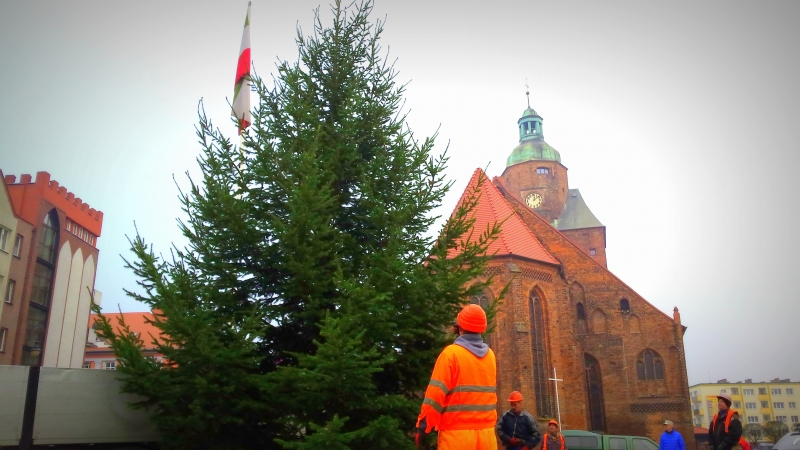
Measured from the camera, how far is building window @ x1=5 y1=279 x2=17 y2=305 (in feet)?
98.7

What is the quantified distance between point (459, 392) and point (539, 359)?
23896mm

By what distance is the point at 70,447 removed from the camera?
8438 mm

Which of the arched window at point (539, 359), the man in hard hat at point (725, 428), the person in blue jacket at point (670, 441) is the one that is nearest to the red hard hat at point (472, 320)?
the man in hard hat at point (725, 428)

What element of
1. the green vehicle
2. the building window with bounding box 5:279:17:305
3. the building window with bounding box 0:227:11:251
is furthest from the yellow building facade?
the building window with bounding box 0:227:11:251

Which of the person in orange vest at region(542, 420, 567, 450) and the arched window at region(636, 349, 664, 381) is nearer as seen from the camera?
the person in orange vest at region(542, 420, 567, 450)

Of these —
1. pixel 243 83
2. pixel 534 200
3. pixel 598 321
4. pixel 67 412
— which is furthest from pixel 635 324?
pixel 67 412

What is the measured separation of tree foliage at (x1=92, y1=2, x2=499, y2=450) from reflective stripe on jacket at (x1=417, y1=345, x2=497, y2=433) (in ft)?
6.61

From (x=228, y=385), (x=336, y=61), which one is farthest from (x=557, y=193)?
(x=228, y=385)

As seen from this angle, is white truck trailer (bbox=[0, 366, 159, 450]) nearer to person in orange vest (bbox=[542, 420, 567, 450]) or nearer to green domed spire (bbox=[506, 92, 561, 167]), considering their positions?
person in orange vest (bbox=[542, 420, 567, 450])

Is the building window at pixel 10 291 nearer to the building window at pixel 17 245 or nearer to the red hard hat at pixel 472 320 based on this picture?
the building window at pixel 17 245

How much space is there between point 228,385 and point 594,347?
27867mm

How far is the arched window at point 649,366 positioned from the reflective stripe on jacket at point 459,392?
29.5m

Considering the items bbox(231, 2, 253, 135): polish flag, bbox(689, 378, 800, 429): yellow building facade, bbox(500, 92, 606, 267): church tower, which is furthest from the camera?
bbox(689, 378, 800, 429): yellow building facade

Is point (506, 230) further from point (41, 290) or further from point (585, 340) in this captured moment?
point (41, 290)
